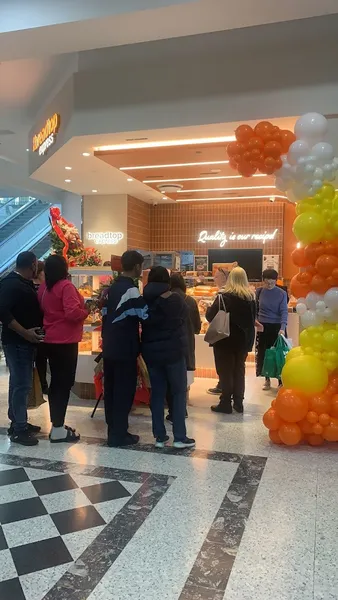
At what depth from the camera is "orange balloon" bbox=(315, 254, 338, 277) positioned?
12.3 ft

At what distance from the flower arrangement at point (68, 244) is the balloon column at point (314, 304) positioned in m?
2.55

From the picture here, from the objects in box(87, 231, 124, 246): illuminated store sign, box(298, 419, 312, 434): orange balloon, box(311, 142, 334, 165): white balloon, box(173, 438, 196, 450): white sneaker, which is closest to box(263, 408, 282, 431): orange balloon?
box(298, 419, 312, 434): orange balloon

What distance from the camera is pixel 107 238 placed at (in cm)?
1029

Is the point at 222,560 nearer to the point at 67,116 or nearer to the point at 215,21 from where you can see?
the point at 215,21

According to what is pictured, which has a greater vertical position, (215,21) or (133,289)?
(215,21)

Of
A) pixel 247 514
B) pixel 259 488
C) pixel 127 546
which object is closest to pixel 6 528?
pixel 127 546

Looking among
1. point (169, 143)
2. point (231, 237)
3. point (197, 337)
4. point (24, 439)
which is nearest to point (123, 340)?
point (24, 439)

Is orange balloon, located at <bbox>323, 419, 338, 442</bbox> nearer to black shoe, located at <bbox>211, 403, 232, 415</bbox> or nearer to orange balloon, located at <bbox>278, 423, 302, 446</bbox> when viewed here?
orange balloon, located at <bbox>278, 423, 302, 446</bbox>

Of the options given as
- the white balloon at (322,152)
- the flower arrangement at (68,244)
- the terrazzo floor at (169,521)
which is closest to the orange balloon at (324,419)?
the terrazzo floor at (169,521)

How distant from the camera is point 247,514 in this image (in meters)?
2.74

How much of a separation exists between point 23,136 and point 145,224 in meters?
3.23

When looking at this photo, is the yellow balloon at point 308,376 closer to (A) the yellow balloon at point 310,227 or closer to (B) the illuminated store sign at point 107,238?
(A) the yellow balloon at point 310,227

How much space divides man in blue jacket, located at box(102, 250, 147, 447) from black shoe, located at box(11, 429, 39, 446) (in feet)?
1.99

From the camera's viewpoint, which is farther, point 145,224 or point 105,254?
point 145,224
